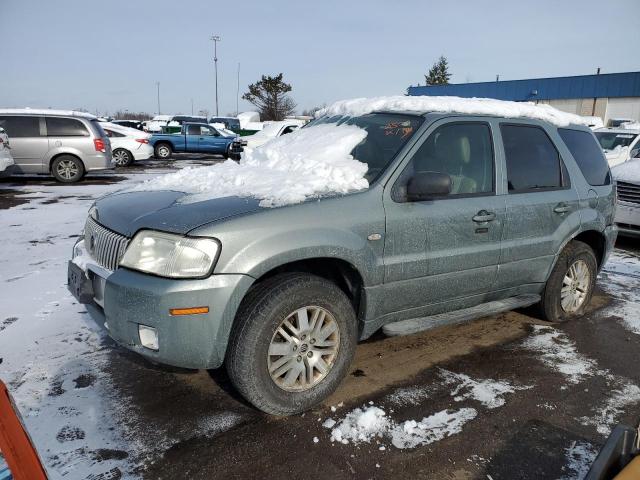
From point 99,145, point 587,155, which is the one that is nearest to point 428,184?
point 587,155

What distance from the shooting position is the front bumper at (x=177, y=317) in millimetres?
2482

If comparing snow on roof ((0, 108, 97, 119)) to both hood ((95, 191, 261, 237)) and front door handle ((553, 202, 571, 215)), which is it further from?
front door handle ((553, 202, 571, 215))

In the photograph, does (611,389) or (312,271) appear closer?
(312,271)

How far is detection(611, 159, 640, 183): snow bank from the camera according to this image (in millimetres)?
7515

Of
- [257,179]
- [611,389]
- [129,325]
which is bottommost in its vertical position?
[611,389]

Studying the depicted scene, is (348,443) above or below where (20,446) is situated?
below

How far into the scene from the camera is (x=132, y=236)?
2723 millimetres

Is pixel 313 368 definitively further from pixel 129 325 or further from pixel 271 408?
pixel 129 325

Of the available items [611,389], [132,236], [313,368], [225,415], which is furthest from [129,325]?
[611,389]

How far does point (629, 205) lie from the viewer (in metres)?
7.36

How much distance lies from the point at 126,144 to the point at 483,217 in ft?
54.1

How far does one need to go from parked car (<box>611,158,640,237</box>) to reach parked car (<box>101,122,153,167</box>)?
15176 mm

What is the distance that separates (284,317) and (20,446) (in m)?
1.44

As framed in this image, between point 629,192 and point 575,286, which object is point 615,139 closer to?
point 629,192
